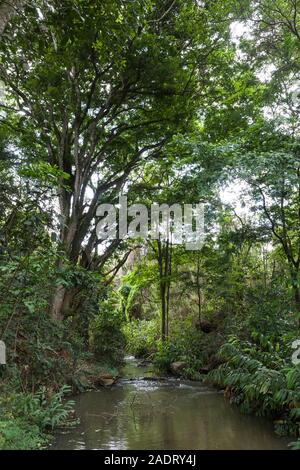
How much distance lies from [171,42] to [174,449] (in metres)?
8.43

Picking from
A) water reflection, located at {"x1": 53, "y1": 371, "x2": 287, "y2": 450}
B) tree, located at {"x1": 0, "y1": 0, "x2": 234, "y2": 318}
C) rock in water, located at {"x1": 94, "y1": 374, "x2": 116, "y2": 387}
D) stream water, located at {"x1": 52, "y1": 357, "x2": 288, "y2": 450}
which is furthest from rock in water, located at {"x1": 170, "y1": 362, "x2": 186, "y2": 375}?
tree, located at {"x1": 0, "y1": 0, "x2": 234, "y2": 318}

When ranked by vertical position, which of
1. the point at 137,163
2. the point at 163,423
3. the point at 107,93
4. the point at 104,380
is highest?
the point at 107,93

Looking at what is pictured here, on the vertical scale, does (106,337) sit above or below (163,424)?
above

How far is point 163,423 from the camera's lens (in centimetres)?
672

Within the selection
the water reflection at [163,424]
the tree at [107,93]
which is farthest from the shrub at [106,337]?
the water reflection at [163,424]

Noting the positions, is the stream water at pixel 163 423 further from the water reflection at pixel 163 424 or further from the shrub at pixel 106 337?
the shrub at pixel 106 337

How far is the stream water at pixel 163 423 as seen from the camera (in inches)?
217

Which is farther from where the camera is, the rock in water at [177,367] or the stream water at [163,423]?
the rock in water at [177,367]

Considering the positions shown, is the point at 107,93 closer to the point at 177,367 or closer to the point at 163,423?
the point at 163,423

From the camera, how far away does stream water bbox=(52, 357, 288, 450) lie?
552 cm

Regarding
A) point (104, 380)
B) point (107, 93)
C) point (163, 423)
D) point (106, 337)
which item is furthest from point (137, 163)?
point (163, 423)

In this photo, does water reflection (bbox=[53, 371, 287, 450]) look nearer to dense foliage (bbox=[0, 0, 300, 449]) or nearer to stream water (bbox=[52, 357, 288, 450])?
stream water (bbox=[52, 357, 288, 450])

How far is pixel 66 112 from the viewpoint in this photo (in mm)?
10227
